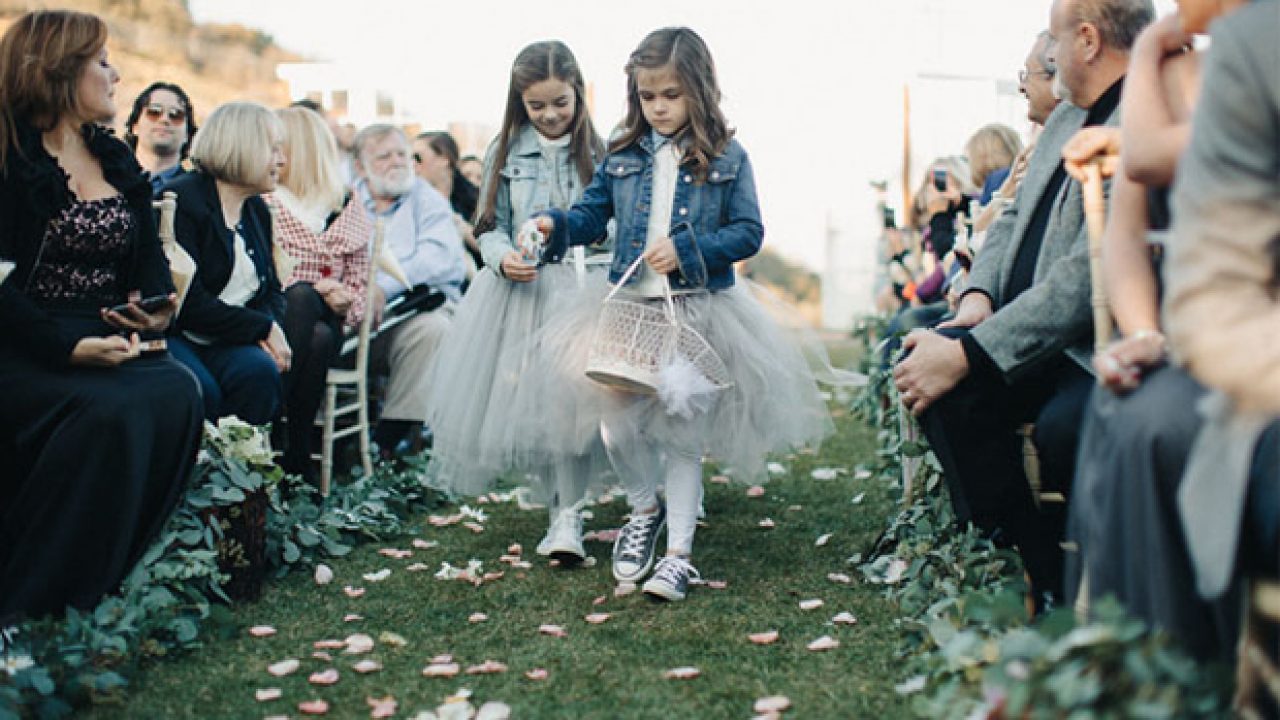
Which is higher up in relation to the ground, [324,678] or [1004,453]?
[1004,453]

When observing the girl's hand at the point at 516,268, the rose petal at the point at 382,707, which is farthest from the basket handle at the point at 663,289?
the rose petal at the point at 382,707

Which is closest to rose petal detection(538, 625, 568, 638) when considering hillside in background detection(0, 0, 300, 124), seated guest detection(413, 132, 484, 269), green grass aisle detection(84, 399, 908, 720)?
green grass aisle detection(84, 399, 908, 720)

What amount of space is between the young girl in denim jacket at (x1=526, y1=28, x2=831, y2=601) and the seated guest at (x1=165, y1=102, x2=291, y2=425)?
1046mm

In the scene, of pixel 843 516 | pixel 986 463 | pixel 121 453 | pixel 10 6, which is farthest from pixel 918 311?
pixel 10 6

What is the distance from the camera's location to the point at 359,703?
310 cm

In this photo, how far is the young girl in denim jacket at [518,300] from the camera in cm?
444

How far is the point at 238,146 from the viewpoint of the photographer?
479 cm

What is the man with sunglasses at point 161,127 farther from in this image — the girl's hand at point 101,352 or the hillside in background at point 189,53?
the hillside in background at point 189,53

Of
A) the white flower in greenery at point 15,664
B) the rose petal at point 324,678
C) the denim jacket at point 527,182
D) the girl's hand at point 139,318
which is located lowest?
the rose petal at point 324,678

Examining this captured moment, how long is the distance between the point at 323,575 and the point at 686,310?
57.4 inches

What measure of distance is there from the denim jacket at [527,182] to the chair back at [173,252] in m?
0.99

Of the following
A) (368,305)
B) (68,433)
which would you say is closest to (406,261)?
(368,305)

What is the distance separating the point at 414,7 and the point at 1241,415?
19.9m

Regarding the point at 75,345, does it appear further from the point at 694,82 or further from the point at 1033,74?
the point at 1033,74
